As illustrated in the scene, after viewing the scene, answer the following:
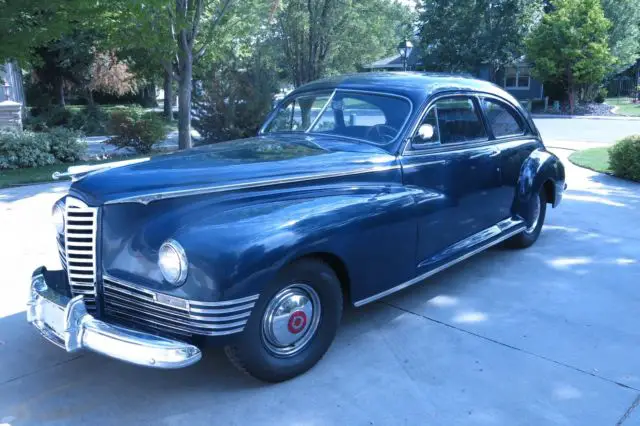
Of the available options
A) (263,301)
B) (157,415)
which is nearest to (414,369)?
(263,301)

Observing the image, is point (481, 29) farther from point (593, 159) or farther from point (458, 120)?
point (458, 120)

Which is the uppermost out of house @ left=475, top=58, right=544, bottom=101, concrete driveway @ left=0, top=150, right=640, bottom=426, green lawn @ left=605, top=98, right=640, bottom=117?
house @ left=475, top=58, right=544, bottom=101

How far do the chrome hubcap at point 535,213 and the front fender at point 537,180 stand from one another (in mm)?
109

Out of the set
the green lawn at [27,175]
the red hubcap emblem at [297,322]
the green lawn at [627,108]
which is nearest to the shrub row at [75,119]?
the green lawn at [27,175]

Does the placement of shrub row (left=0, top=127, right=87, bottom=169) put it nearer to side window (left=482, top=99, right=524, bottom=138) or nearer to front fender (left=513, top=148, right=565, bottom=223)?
side window (left=482, top=99, right=524, bottom=138)

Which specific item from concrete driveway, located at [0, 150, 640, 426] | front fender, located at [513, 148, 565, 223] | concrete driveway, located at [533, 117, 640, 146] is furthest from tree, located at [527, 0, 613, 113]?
concrete driveway, located at [0, 150, 640, 426]

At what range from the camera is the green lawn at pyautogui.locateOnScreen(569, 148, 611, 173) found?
36.6 feet

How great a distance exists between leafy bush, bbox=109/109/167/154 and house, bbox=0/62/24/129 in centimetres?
231

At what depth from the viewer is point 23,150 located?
11.4 m

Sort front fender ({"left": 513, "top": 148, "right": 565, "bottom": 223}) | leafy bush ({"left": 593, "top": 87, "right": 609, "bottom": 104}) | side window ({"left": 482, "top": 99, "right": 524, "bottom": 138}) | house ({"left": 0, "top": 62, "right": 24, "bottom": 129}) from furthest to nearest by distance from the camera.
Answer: leafy bush ({"left": 593, "top": 87, "right": 609, "bottom": 104}) → house ({"left": 0, "top": 62, "right": 24, "bottom": 129}) → front fender ({"left": 513, "top": 148, "right": 565, "bottom": 223}) → side window ({"left": 482, "top": 99, "right": 524, "bottom": 138})

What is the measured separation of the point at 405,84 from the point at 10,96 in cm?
1773

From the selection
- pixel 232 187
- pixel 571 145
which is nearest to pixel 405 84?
pixel 232 187

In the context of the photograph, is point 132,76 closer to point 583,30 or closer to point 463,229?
point 583,30

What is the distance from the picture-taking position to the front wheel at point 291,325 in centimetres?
311
